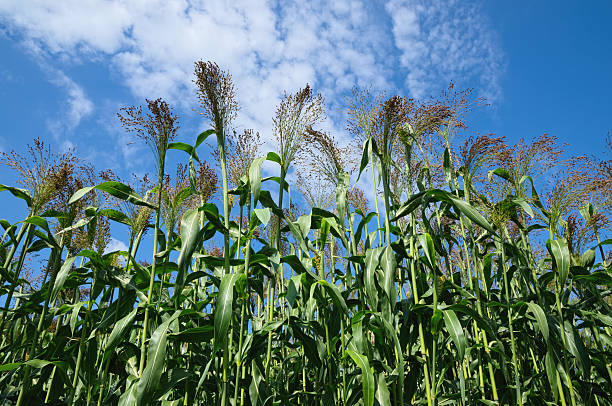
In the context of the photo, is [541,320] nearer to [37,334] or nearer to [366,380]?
[366,380]

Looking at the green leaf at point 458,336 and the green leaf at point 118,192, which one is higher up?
the green leaf at point 118,192

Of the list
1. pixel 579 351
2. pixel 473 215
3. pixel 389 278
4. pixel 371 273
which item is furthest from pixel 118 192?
pixel 579 351

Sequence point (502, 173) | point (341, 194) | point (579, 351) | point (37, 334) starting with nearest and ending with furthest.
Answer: point (37, 334) < point (579, 351) < point (341, 194) < point (502, 173)

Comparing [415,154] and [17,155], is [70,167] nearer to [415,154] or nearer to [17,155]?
[17,155]

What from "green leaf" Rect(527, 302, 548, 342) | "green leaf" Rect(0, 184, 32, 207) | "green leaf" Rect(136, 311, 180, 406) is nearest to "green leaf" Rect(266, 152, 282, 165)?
"green leaf" Rect(136, 311, 180, 406)

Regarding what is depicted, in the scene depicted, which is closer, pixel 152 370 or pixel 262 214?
pixel 152 370

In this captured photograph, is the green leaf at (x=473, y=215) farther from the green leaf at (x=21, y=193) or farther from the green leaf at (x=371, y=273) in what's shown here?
the green leaf at (x=21, y=193)

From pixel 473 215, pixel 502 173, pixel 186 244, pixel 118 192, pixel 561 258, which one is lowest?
pixel 186 244

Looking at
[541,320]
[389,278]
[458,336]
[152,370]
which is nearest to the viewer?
[152,370]

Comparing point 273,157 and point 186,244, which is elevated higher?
point 273,157

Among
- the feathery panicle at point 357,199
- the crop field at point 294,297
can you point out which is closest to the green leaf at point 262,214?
the crop field at point 294,297

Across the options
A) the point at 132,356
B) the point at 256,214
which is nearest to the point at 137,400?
the point at 132,356

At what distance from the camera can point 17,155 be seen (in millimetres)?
3176

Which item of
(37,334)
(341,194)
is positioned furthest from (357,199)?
(37,334)
